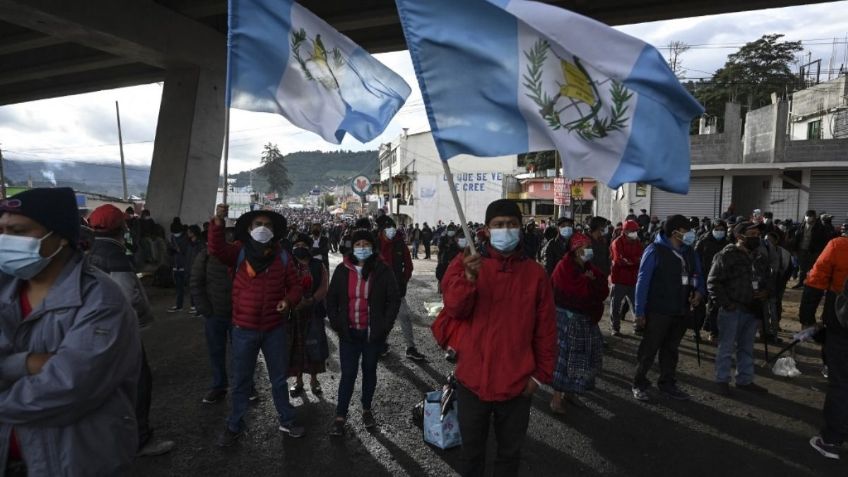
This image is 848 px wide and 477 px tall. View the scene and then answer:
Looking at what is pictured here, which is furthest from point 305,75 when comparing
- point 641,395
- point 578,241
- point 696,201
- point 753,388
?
point 696,201

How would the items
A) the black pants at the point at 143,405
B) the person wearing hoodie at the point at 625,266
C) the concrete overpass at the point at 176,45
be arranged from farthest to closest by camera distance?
the concrete overpass at the point at 176,45
the person wearing hoodie at the point at 625,266
the black pants at the point at 143,405

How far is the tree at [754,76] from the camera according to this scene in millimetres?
43594

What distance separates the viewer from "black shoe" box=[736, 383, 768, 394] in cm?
553

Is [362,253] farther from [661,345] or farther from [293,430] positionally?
[661,345]

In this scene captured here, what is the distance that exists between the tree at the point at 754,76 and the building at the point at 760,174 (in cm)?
1845

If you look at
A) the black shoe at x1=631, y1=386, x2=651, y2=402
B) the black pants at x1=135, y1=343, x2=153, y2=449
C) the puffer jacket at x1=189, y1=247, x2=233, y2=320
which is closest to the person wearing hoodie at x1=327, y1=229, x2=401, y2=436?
Result: the puffer jacket at x1=189, y1=247, x2=233, y2=320

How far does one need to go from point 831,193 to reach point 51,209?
93.9 ft

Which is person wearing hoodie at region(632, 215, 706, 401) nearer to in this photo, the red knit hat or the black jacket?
the red knit hat

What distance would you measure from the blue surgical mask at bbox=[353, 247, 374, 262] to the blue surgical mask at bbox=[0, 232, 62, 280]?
105 inches

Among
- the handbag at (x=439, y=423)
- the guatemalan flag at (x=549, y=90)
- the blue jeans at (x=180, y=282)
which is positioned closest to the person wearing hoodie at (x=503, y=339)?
the guatemalan flag at (x=549, y=90)

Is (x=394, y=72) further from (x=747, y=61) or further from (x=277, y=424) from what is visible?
(x=747, y=61)

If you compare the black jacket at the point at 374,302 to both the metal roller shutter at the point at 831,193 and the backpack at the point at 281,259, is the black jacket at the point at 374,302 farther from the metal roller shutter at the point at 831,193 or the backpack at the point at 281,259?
the metal roller shutter at the point at 831,193

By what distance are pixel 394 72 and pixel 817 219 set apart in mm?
12964

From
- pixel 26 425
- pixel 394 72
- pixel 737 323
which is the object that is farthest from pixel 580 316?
pixel 26 425
